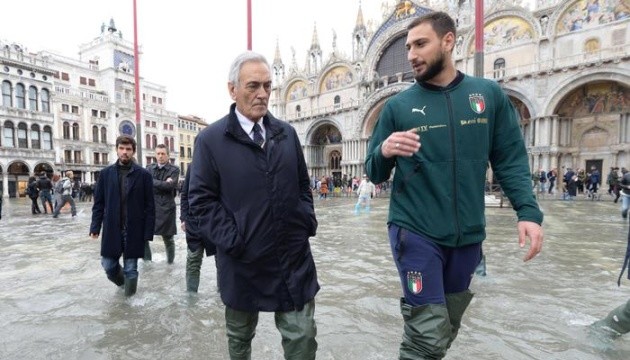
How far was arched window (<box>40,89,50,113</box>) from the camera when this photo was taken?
35.8 m

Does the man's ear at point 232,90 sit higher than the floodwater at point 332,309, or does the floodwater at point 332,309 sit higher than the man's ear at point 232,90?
the man's ear at point 232,90

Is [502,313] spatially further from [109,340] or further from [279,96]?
[279,96]

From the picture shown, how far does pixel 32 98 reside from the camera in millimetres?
34969

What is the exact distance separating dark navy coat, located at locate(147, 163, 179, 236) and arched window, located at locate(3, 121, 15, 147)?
38459 mm

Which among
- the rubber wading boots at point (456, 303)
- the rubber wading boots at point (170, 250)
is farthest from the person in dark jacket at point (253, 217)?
the rubber wading boots at point (170, 250)

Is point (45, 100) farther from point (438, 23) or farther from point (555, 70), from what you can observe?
point (555, 70)

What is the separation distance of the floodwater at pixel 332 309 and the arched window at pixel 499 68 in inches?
849

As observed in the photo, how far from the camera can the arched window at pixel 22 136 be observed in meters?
33.9

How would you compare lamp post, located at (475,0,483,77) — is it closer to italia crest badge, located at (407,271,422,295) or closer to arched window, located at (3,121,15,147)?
italia crest badge, located at (407,271,422,295)

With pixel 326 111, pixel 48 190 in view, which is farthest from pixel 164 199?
pixel 326 111

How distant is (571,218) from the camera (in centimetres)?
1083

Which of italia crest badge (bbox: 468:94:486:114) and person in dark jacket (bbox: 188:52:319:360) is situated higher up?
italia crest badge (bbox: 468:94:486:114)

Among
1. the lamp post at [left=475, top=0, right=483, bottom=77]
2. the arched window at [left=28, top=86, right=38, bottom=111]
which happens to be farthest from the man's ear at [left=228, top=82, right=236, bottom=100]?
the arched window at [left=28, top=86, right=38, bottom=111]

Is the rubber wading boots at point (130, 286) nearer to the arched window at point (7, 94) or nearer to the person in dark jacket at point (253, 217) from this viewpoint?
the person in dark jacket at point (253, 217)
